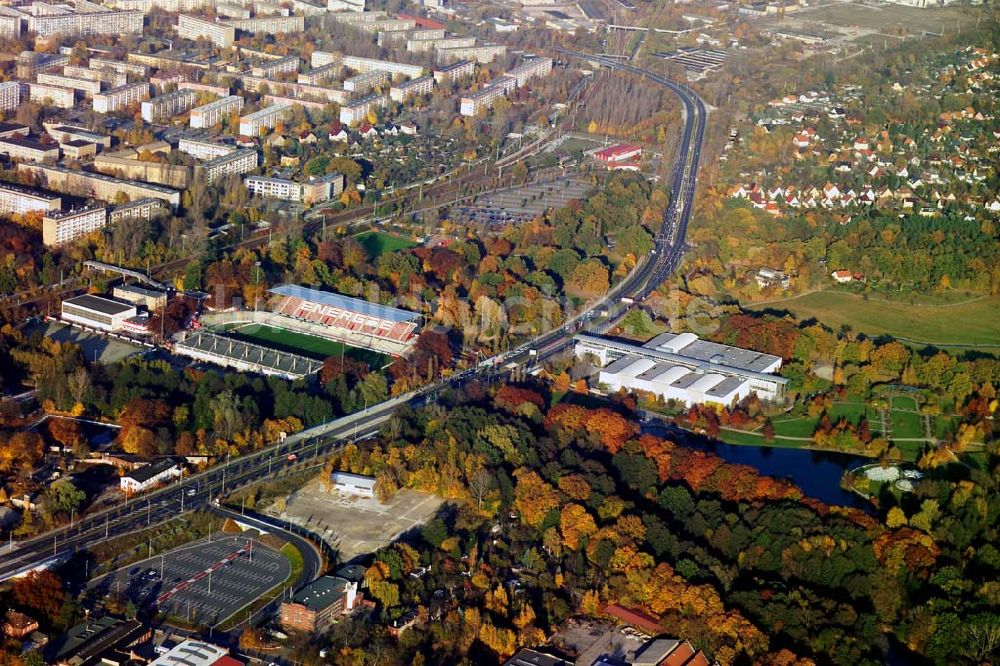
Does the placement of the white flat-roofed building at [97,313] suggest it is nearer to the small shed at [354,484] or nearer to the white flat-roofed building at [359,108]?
the small shed at [354,484]

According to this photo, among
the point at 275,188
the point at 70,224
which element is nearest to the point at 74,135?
the point at 275,188

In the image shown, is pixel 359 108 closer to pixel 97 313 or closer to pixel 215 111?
pixel 215 111

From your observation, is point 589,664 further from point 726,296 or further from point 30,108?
point 30,108

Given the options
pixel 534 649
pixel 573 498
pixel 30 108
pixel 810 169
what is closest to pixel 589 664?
pixel 534 649

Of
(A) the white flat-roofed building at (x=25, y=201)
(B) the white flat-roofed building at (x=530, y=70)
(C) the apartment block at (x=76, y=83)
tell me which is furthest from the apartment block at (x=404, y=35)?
(A) the white flat-roofed building at (x=25, y=201)

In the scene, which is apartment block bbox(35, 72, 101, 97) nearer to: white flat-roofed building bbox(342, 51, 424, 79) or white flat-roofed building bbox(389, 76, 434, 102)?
white flat-roofed building bbox(342, 51, 424, 79)

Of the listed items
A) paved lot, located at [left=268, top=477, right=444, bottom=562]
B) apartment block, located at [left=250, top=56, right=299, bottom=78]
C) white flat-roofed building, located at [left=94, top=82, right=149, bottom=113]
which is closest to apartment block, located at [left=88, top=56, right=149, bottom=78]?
white flat-roofed building, located at [left=94, top=82, right=149, bottom=113]

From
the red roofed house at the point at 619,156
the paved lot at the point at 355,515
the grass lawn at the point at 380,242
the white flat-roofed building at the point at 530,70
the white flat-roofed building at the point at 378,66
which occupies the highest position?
the white flat-roofed building at the point at 530,70

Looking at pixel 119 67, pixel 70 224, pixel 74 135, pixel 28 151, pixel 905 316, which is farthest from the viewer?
pixel 119 67
